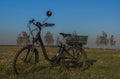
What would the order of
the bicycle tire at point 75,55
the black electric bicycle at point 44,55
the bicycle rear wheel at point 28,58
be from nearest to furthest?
the bicycle rear wheel at point 28,58, the black electric bicycle at point 44,55, the bicycle tire at point 75,55

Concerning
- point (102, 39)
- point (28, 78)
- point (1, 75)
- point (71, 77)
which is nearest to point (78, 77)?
point (71, 77)

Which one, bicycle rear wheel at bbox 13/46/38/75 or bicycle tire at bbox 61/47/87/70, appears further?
bicycle tire at bbox 61/47/87/70

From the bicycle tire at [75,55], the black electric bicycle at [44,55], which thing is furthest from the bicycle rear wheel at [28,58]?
the bicycle tire at [75,55]

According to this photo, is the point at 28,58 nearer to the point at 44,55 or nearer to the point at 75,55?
the point at 44,55

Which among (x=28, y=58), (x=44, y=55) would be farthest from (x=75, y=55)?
(x=28, y=58)

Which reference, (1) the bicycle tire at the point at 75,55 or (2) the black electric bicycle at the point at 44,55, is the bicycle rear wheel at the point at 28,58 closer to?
(2) the black electric bicycle at the point at 44,55

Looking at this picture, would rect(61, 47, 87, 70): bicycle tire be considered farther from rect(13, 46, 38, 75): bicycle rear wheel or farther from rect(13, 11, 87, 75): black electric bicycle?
rect(13, 46, 38, 75): bicycle rear wheel

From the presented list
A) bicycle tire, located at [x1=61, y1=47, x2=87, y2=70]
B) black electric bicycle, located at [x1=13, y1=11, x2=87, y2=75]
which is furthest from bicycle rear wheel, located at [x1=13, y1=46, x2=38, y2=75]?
bicycle tire, located at [x1=61, y1=47, x2=87, y2=70]

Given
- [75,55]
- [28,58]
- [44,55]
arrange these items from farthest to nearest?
[75,55]
[44,55]
[28,58]

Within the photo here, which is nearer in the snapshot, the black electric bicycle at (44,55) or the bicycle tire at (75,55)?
the black electric bicycle at (44,55)

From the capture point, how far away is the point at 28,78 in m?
9.88

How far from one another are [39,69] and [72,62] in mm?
1339

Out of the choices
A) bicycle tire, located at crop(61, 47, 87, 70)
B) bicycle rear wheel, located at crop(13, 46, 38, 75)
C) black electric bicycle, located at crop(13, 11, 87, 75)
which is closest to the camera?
bicycle rear wheel, located at crop(13, 46, 38, 75)

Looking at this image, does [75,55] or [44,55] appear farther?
[75,55]
